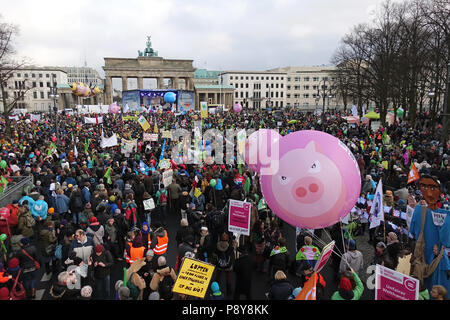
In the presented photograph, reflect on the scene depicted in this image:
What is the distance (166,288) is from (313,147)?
2904mm

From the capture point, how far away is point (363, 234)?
8.73 m

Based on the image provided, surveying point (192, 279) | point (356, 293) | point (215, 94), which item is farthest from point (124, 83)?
point (356, 293)

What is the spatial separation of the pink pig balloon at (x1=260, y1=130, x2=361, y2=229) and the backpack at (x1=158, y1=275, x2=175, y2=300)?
2.07m

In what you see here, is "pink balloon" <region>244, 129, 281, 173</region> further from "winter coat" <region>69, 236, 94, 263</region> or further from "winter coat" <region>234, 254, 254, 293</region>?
"winter coat" <region>69, 236, 94, 263</region>

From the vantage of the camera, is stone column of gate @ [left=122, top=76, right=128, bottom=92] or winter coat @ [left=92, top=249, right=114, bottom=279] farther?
stone column of gate @ [left=122, top=76, right=128, bottom=92]

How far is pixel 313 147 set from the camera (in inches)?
194

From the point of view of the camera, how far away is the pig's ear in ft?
16.1

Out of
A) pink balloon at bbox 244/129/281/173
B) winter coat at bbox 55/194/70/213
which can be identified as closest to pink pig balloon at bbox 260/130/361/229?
pink balloon at bbox 244/129/281/173

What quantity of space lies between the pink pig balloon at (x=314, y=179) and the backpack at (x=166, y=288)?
2069mm

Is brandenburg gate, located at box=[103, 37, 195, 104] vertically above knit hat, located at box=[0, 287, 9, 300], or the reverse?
brandenburg gate, located at box=[103, 37, 195, 104]

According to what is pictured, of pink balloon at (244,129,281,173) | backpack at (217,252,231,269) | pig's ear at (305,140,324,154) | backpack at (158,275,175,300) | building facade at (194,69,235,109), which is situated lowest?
backpack at (217,252,231,269)

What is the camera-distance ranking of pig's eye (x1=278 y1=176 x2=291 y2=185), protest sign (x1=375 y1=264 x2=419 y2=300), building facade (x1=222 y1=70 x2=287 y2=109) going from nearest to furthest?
protest sign (x1=375 y1=264 x2=419 y2=300), pig's eye (x1=278 y1=176 x2=291 y2=185), building facade (x1=222 y1=70 x2=287 y2=109)
